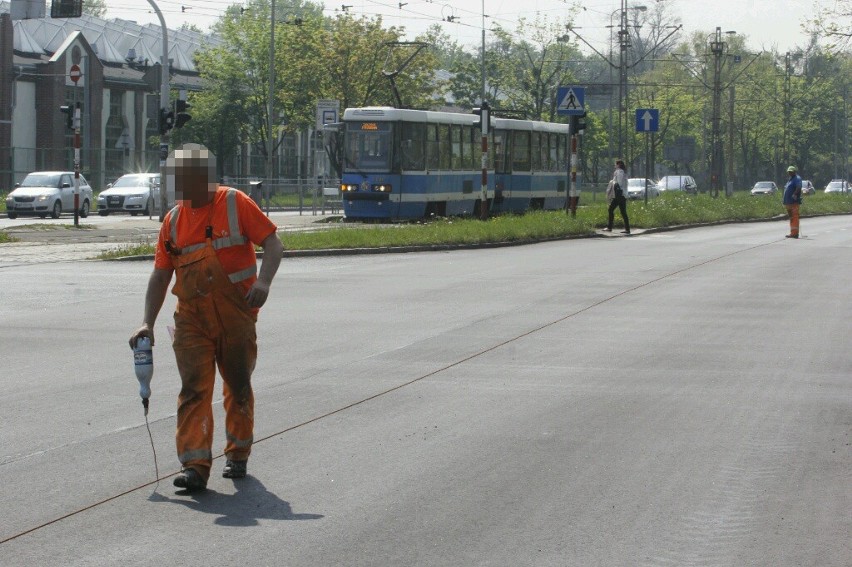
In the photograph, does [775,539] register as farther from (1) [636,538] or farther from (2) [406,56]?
(2) [406,56]

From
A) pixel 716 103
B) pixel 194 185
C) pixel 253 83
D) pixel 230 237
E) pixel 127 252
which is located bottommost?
pixel 127 252

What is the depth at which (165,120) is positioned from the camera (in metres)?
34.5

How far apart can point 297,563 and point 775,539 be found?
6.50ft

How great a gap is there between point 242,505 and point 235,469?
21.2 inches

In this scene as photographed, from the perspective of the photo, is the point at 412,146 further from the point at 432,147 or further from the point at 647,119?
the point at 647,119

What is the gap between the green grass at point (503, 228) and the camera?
26.7m

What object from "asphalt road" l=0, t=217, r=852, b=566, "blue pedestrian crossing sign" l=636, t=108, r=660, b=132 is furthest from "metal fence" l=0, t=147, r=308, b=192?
"asphalt road" l=0, t=217, r=852, b=566

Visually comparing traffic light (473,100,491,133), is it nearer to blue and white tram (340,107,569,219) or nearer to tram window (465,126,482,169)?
blue and white tram (340,107,569,219)

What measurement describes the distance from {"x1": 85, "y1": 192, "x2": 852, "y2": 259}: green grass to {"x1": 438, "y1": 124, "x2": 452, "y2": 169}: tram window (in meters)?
3.42

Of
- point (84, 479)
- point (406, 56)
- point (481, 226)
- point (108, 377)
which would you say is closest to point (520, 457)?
point (84, 479)

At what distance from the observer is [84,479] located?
673 cm

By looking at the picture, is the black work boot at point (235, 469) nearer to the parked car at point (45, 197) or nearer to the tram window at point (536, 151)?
the parked car at point (45, 197)

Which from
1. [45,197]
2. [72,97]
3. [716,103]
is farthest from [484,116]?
[72,97]

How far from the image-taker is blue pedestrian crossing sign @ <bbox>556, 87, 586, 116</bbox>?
3288cm
